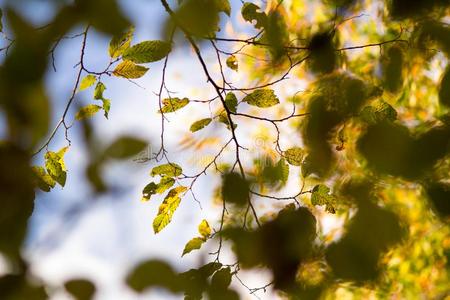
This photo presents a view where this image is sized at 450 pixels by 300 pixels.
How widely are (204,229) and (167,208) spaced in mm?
129

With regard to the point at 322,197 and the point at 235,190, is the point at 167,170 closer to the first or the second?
the point at 322,197

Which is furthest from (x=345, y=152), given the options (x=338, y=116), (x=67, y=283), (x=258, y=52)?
(x=258, y=52)

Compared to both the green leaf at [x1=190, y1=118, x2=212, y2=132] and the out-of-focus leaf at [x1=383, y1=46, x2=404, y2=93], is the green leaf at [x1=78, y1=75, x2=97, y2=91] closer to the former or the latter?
the green leaf at [x1=190, y1=118, x2=212, y2=132]

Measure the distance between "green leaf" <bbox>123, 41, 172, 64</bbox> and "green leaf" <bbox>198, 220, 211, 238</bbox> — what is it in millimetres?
373

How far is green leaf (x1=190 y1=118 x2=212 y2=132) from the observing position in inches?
45.8

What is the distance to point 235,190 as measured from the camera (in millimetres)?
615

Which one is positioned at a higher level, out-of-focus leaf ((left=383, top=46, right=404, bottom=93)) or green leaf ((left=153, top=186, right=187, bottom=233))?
green leaf ((left=153, top=186, right=187, bottom=233))

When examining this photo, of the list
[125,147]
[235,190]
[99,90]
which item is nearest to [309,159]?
[235,190]

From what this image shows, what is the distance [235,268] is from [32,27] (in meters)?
0.59

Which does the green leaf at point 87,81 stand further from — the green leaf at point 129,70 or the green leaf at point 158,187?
the green leaf at point 158,187

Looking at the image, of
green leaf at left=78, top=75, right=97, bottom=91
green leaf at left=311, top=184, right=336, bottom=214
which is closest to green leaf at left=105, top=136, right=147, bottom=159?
green leaf at left=311, top=184, right=336, bottom=214

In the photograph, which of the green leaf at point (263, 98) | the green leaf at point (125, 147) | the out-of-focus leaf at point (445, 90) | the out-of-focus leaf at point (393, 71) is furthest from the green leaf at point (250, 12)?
the green leaf at point (125, 147)

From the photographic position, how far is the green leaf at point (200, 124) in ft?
3.82

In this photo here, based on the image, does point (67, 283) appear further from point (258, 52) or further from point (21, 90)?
point (258, 52)
